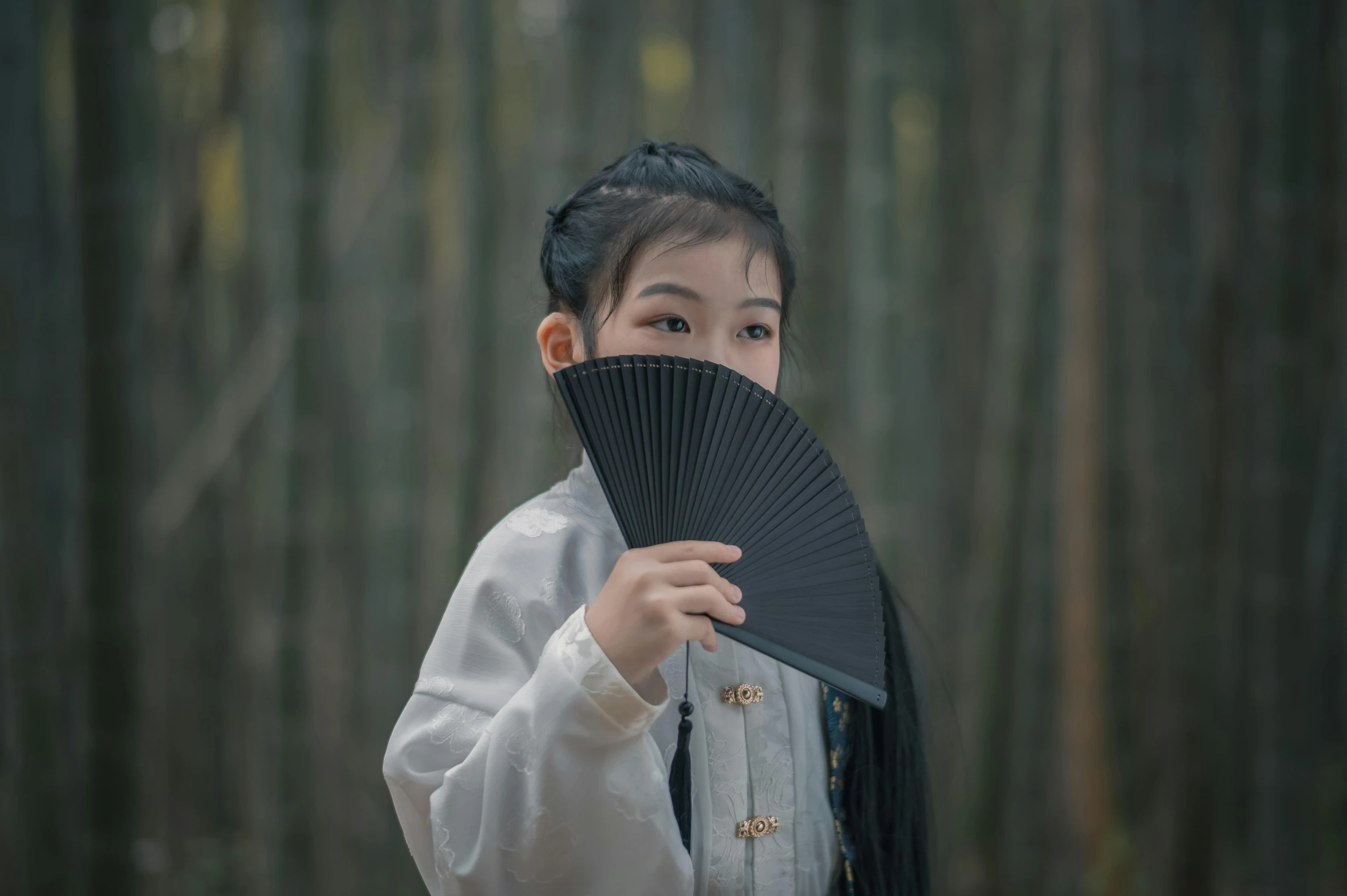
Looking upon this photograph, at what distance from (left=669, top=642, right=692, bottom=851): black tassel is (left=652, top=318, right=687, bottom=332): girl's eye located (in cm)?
40

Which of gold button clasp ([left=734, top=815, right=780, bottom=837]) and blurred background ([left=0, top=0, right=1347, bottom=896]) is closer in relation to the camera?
gold button clasp ([left=734, top=815, right=780, bottom=837])

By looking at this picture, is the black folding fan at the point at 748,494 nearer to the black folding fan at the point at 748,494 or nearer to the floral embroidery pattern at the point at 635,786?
the black folding fan at the point at 748,494

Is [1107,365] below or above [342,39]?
below

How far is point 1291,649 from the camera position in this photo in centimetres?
270

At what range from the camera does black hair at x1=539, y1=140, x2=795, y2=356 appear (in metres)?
1.00

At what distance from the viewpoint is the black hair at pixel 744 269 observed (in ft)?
3.32

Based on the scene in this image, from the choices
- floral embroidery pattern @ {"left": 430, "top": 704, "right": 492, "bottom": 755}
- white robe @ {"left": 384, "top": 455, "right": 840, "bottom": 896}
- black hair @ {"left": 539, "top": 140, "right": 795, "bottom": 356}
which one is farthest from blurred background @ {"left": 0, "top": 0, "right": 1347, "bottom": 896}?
floral embroidery pattern @ {"left": 430, "top": 704, "right": 492, "bottom": 755}

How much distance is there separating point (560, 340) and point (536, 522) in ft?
0.72

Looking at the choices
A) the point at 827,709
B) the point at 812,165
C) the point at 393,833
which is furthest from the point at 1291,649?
the point at 393,833

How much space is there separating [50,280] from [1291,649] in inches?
146

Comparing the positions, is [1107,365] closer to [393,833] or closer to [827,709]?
[827,709]

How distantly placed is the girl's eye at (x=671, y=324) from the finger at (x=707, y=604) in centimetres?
29

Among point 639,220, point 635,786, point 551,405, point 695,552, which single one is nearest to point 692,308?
point 639,220

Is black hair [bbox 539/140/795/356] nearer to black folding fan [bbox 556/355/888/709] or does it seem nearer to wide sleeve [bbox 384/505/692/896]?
black folding fan [bbox 556/355/888/709]
